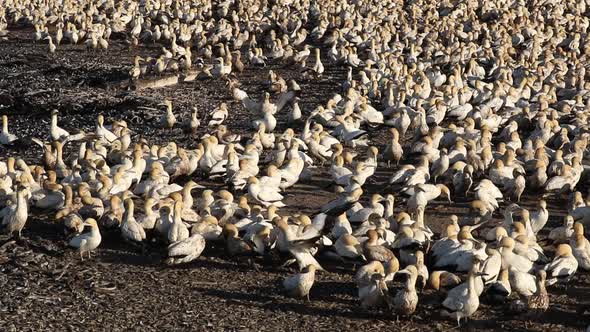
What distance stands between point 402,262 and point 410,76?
364 inches

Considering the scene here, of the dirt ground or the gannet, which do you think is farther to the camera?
the gannet

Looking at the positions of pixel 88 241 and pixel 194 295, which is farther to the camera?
pixel 88 241

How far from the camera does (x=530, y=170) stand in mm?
13859

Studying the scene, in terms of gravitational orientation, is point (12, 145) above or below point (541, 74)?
below

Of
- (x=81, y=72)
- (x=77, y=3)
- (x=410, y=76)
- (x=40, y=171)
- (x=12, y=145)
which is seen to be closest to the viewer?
(x=40, y=171)

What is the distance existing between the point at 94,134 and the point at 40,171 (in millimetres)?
2704

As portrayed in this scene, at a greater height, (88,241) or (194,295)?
(88,241)

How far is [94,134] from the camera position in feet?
52.6

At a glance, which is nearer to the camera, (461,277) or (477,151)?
(461,277)

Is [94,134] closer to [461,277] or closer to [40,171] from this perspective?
[40,171]

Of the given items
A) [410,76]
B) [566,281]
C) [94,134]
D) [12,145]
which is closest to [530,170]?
[566,281]

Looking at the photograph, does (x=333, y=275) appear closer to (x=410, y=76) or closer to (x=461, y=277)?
(x=461, y=277)

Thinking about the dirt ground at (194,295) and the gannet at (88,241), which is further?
the gannet at (88,241)

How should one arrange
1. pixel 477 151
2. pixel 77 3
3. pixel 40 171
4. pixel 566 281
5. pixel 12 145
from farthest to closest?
pixel 77 3
pixel 12 145
pixel 477 151
pixel 40 171
pixel 566 281
